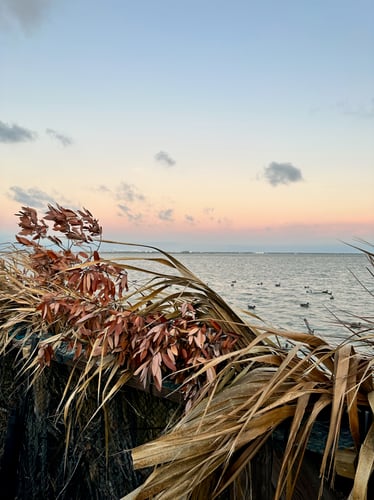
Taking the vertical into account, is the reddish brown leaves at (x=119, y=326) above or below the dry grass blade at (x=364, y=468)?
above

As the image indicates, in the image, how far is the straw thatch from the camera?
1090 millimetres

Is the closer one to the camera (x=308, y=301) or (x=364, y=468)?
(x=364, y=468)

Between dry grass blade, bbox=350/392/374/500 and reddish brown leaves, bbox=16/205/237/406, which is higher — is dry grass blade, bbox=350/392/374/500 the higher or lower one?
the lower one

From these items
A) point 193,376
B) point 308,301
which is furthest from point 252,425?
point 308,301

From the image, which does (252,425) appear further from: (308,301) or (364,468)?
(308,301)

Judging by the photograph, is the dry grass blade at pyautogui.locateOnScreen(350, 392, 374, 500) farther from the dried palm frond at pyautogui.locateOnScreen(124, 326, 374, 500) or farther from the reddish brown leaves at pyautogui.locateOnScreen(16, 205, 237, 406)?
the reddish brown leaves at pyautogui.locateOnScreen(16, 205, 237, 406)

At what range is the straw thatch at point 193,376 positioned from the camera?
1.09m

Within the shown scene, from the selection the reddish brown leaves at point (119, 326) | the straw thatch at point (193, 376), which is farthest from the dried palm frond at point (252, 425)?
the reddish brown leaves at point (119, 326)

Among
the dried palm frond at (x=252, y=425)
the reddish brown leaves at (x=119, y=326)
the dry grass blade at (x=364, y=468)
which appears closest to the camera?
the dry grass blade at (x=364, y=468)

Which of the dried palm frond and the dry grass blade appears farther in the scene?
the dried palm frond

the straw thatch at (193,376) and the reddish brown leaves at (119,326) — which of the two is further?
the reddish brown leaves at (119,326)

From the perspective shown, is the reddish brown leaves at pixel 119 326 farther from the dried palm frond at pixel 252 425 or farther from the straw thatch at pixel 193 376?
the dried palm frond at pixel 252 425

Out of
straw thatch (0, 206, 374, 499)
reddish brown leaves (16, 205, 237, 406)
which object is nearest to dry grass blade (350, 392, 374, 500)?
straw thatch (0, 206, 374, 499)

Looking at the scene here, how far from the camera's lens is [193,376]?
1.13 meters
